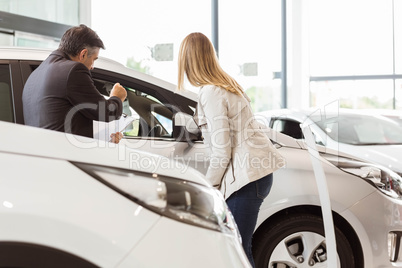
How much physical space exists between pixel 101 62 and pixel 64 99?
0.83 m

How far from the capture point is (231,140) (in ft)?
8.21

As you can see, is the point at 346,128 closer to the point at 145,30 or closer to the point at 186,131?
the point at 145,30

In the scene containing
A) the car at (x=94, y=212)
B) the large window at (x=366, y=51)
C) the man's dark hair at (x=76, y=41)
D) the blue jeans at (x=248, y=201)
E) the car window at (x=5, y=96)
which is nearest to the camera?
the car at (x=94, y=212)

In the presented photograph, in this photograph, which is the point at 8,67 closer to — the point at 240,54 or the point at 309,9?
the point at 240,54

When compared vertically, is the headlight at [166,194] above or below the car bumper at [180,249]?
above

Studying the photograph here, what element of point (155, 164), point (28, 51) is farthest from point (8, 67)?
point (155, 164)

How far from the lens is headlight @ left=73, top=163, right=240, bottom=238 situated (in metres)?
1.37

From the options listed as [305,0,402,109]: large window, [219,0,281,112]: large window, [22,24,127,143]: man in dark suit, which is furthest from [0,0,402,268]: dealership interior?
[305,0,402,109]: large window

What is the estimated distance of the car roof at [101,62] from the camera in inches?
114

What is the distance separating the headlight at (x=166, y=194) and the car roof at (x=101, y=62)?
1.50m

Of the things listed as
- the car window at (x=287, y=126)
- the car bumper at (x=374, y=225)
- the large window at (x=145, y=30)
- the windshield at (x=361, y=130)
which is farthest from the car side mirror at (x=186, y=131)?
the large window at (x=145, y=30)

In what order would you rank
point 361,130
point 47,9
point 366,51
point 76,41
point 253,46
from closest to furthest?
point 76,41 < point 361,130 < point 47,9 < point 253,46 < point 366,51

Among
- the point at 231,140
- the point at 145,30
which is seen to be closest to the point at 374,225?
the point at 231,140

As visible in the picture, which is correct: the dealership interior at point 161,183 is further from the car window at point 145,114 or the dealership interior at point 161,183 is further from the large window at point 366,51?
the large window at point 366,51
